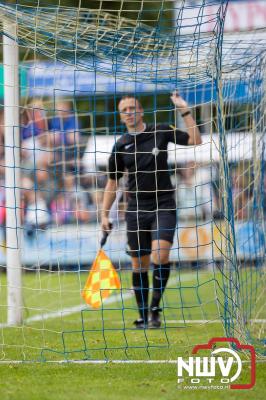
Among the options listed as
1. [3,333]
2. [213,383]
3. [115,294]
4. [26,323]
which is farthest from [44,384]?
[115,294]

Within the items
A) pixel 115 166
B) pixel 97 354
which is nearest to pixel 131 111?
pixel 115 166

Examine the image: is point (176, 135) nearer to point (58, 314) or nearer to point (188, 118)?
point (188, 118)

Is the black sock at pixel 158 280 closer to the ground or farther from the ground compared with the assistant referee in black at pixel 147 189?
closer to the ground

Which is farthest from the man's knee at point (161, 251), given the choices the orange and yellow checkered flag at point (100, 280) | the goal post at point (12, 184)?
the goal post at point (12, 184)

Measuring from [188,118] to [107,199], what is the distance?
1.29 m

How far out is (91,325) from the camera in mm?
9742

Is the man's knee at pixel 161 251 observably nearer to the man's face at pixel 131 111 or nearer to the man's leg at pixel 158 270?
the man's leg at pixel 158 270

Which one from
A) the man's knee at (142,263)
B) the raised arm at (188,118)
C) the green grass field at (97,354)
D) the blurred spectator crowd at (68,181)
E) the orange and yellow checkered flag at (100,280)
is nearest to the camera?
the green grass field at (97,354)

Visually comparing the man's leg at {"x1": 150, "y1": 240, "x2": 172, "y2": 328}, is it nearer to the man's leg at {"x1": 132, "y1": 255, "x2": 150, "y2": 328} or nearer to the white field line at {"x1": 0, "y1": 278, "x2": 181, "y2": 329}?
the man's leg at {"x1": 132, "y1": 255, "x2": 150, "y2": 328}

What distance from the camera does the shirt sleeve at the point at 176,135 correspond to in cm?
879

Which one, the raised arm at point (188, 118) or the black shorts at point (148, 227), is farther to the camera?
the black shorts at point (148, 227)

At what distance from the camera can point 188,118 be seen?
8.58 meters

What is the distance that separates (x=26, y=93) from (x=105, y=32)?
11.4ft

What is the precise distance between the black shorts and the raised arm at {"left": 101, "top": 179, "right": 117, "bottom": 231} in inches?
8.6
